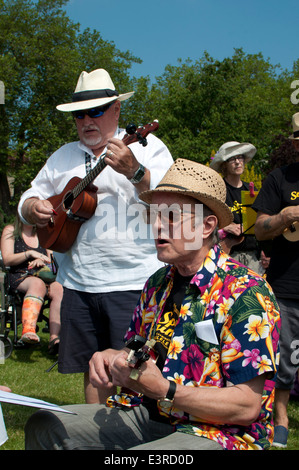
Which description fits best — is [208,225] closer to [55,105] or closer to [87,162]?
[87,162]

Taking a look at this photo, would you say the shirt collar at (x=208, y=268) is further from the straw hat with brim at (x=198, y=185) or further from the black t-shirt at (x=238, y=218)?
the black t-shirt at (x=238, y=218)

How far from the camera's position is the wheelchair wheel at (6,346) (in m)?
6.46

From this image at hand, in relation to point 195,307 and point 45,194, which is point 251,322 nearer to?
point 195,307

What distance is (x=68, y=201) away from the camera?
361cm

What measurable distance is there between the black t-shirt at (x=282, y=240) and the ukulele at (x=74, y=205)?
1018 millimetres

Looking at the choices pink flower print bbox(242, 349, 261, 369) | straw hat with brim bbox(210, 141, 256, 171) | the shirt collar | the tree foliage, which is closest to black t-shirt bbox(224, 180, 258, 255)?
straw hat with brim bbox(210, 141, 256, 171)

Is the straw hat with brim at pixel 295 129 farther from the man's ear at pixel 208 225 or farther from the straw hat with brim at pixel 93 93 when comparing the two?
the man's ear at pixel 208 225

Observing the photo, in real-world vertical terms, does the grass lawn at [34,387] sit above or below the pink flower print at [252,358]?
below

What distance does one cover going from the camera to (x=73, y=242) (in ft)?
11.8

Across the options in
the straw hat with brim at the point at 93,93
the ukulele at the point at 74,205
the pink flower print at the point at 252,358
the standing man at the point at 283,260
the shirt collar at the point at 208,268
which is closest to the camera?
the pink flower print at the point at 252,358
